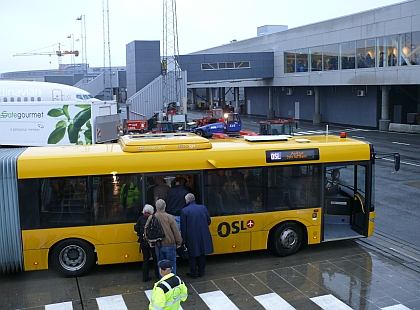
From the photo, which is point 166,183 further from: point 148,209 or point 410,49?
point 410,49

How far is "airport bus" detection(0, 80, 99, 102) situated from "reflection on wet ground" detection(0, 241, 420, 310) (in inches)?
977

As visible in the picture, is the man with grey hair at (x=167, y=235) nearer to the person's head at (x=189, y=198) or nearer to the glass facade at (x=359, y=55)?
the person's head at (x=189, y=198)

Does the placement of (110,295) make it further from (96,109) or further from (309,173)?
(96,109)

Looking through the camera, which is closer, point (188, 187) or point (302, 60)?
point (188, 187)

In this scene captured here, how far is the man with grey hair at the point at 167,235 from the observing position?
365 inches

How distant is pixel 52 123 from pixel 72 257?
20.7 metres

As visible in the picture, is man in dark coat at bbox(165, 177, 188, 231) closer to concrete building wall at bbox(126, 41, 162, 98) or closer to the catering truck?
the catering truck

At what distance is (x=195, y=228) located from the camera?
380 inches

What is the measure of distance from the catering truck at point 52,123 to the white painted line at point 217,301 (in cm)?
2156

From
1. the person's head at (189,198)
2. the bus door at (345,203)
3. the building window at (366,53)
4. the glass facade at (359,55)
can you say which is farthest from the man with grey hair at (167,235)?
the building window at (366,53)

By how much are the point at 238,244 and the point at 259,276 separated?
0.94 metres

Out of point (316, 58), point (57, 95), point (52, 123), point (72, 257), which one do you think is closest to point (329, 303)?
point (72, 257)

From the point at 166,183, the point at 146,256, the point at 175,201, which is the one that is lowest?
the point at 146,256

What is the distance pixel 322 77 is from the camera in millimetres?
48250
